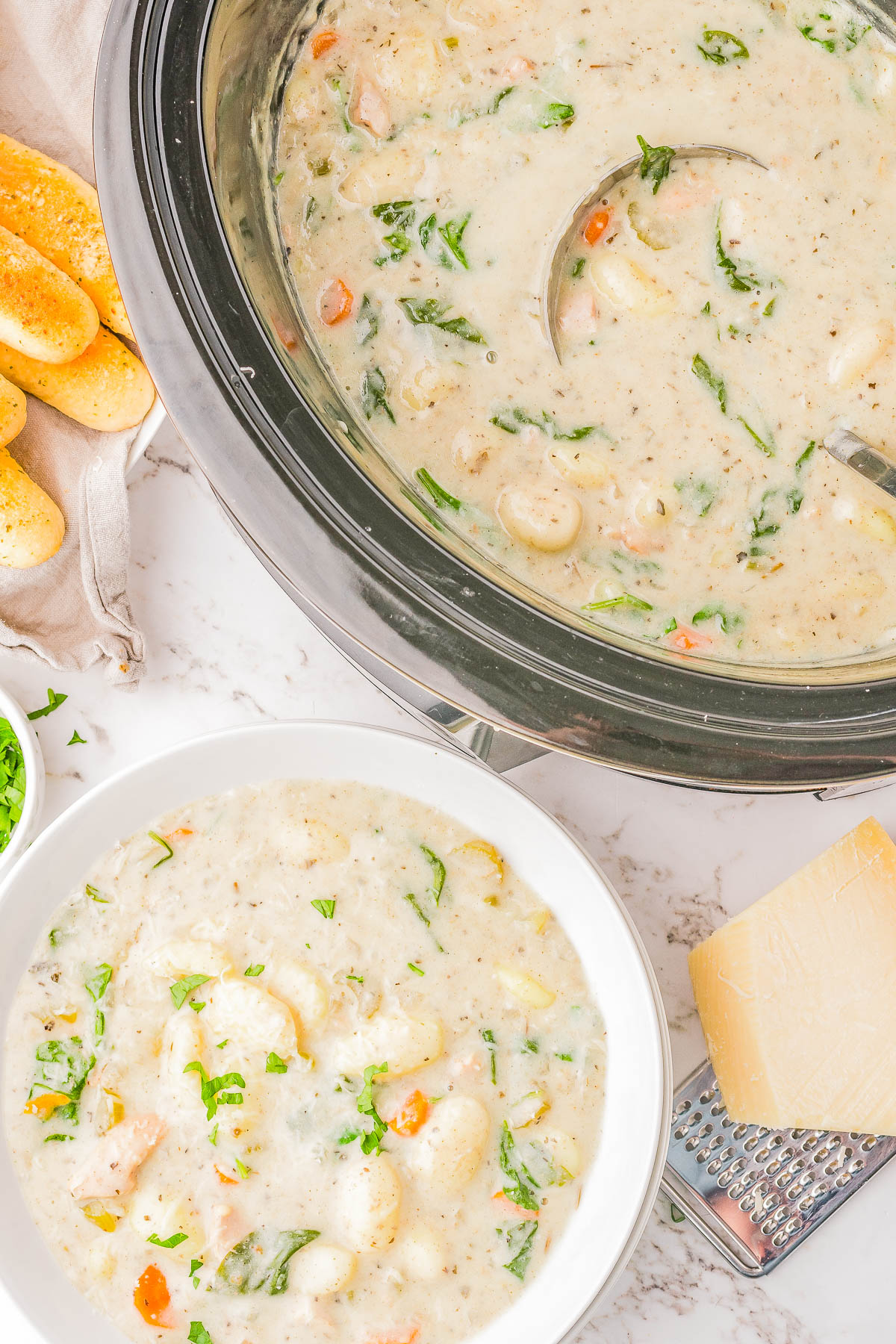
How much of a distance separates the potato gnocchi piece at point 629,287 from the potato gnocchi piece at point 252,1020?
1107 mm

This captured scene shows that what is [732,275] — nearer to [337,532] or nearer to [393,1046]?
[337,532]

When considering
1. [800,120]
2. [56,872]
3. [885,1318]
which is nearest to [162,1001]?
[56,872]

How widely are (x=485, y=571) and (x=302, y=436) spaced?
0.26 meters

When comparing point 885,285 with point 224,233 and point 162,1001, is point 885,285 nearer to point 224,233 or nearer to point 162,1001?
point 224,233

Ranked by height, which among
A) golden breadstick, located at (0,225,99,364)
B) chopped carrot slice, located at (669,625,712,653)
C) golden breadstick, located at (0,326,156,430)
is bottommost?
golden breadstick, located at (0,326,156,430)

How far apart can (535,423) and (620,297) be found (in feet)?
0.66

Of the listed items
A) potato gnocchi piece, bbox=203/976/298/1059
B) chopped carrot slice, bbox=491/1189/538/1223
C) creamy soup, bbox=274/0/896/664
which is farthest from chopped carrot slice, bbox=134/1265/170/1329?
creamy soup, bbox=274/0/896/664

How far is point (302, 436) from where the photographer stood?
1.18 m

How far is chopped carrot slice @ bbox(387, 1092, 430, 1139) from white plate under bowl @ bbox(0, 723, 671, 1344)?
279mm

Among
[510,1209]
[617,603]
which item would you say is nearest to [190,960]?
[510,1209]

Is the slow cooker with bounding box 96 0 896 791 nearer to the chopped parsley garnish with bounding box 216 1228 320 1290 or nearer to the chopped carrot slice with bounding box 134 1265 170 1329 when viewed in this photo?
the chopped parsley garnish with bounding box 216 1228 320 1290

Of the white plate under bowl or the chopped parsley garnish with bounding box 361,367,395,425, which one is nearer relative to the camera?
the chopped parsley garnish with bounding box 361,367,395,425

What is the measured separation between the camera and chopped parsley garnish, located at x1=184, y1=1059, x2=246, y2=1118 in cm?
156

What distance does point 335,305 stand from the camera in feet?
4.58
